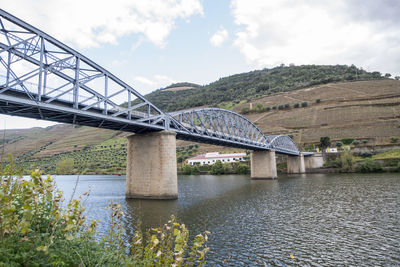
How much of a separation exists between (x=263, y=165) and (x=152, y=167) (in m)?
43.2

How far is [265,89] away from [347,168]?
444 feet

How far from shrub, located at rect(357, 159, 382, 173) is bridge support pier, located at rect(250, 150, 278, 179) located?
2556cm

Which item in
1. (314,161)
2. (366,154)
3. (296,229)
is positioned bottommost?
(296,229)

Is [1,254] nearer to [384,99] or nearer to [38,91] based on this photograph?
[38,91]

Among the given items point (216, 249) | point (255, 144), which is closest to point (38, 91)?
point (216, 249)

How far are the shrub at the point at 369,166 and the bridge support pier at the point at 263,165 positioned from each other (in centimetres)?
2556

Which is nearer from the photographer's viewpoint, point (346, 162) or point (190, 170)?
point (346, 162)

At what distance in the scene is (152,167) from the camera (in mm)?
30188

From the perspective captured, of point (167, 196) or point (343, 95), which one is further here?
point (343, 95)

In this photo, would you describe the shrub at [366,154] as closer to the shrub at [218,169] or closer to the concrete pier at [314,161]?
the concrete pier at [314,161]

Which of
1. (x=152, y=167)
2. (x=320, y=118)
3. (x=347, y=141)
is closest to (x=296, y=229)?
(x=152, y=167)

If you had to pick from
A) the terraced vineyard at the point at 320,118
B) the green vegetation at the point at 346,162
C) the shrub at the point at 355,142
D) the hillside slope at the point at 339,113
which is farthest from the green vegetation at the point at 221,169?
the shrub at the point at 355,142

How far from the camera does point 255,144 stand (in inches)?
2393

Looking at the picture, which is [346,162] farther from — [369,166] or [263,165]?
[263,165]
